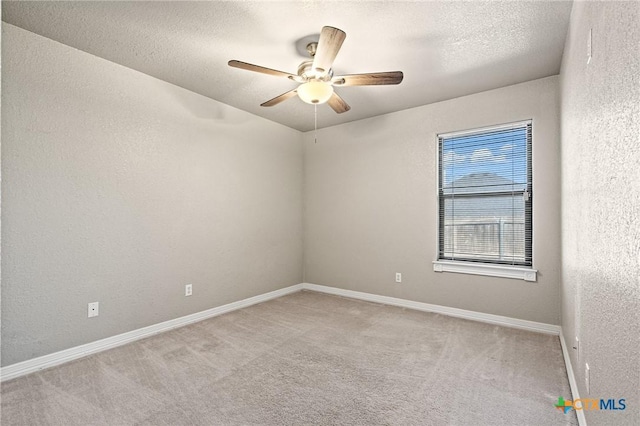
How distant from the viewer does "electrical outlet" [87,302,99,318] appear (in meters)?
2.64

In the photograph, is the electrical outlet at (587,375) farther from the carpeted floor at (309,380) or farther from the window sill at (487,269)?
the window sill at (487,269)

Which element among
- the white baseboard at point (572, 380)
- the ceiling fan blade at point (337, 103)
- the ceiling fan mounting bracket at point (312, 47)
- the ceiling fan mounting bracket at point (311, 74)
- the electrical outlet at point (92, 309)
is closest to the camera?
the white baseboard at point (572, 380)

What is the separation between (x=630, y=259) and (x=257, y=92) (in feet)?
10.9

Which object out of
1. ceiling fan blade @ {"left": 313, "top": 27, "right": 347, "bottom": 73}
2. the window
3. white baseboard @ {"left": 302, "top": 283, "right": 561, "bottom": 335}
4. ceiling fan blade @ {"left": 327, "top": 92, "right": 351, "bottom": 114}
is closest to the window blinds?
the window

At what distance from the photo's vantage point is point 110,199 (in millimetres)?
2773

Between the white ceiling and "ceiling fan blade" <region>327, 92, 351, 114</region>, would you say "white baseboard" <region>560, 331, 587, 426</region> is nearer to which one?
the white ceiling

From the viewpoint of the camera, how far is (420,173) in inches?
152

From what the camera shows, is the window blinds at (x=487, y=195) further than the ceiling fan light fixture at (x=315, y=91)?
Yes

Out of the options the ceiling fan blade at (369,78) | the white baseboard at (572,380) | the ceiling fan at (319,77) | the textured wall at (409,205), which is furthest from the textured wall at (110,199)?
the white baseboard at (572,380)

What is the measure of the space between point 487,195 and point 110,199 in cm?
385

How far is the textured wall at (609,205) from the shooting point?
0.89m

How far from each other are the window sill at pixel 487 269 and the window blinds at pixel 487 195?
0.10 meters

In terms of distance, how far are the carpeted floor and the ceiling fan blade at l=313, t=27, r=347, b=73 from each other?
2.25 meters

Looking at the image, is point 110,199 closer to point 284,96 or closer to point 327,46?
point 284,96
